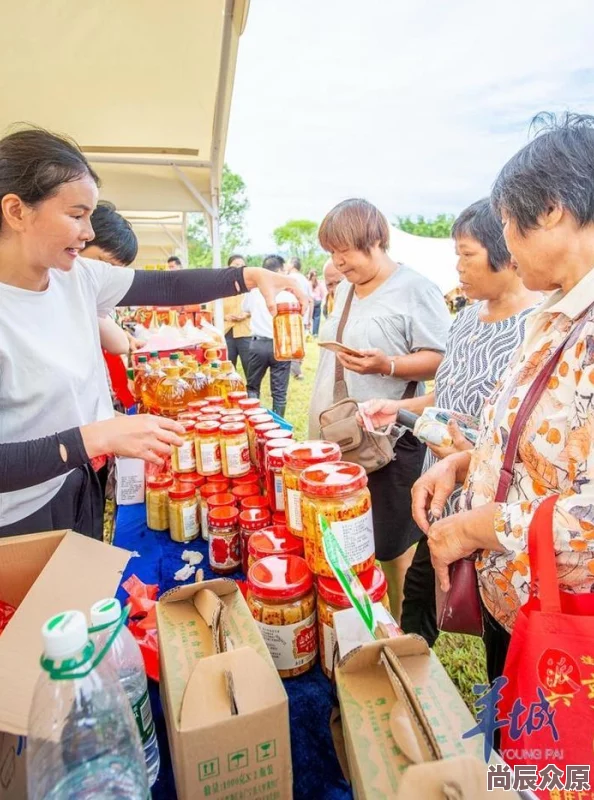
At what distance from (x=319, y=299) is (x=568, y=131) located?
493 inches

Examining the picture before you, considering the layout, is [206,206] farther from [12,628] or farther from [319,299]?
[319,299]

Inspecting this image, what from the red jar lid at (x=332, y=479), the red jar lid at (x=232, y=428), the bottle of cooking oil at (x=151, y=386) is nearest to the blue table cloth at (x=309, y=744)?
the red jar lid at (x=332, y=479)

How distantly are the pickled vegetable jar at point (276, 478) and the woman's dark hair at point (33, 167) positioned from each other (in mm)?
907

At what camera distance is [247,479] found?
63.8 inches

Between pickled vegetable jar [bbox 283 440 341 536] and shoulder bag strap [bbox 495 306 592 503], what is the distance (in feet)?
1.25

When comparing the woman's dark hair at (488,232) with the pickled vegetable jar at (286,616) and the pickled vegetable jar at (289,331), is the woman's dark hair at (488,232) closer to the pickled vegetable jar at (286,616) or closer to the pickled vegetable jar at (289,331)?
the pickled vegetable jar at (289,331)

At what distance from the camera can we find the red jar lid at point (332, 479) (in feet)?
3.13

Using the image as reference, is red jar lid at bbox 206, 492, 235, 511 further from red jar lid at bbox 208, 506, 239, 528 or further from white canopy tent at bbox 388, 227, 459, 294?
white canopy tent at bbox 388, 227, 459, 294

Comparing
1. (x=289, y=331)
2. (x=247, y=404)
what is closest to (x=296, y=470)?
(x=289, y=331)

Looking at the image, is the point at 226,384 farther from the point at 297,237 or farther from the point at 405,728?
the point at 297,237

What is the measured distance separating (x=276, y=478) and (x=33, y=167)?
103 centimetres

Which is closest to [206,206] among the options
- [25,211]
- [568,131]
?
[25,211]

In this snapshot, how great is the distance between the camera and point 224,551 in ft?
4.42

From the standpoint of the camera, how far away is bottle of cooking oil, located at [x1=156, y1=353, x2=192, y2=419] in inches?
96.5
